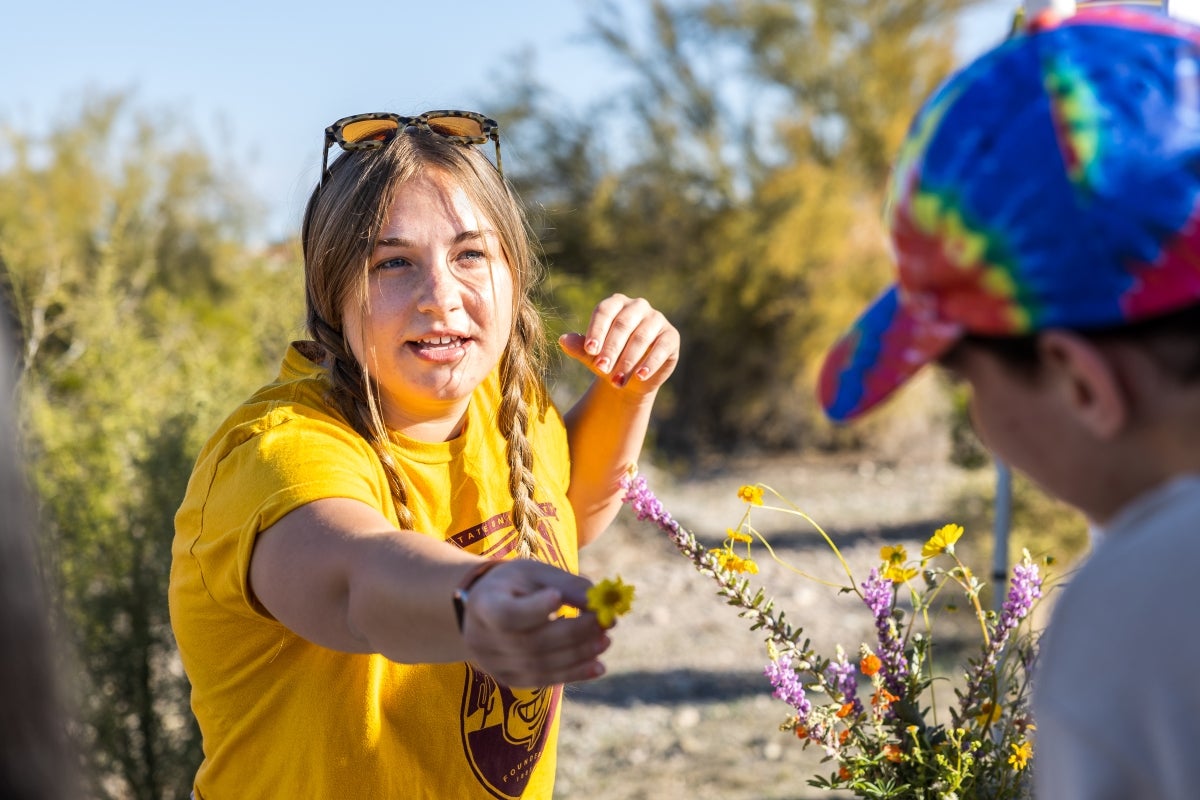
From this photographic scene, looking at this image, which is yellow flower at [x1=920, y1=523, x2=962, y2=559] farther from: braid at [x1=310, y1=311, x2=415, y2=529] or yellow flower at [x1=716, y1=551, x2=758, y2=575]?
braid at [x1=310, y1=311, x2=415, y2=529]

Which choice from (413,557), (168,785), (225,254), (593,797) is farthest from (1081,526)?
(225,254)

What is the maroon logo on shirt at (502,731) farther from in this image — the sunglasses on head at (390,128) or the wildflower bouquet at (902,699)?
the sunglasses on head at (390,128)

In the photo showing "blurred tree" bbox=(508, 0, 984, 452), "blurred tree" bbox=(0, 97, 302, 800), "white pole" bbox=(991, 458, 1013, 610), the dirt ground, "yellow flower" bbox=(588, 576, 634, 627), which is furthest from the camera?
"blurred tree" bbox=(508, 0, 984, 452)

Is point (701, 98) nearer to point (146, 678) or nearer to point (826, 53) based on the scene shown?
point (826, 53)

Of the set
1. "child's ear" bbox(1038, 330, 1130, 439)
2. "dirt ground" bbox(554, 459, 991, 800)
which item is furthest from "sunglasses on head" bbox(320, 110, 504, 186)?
"dirt ground" bbox(554, 459, 991, 800)

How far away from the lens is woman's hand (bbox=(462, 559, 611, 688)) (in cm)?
103

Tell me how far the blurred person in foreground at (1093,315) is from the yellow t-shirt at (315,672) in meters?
0.78

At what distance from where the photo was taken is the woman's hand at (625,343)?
1.80m

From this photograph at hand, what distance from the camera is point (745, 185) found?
576 inches

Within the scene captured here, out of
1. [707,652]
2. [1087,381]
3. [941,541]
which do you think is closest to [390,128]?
[941,541]

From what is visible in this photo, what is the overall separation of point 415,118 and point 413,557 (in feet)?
3.00

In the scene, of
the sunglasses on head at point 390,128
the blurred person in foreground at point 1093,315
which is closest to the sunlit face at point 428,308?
the sunglasses on head at point 390,128

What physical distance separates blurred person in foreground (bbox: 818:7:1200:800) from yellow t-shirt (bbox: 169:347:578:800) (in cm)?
78

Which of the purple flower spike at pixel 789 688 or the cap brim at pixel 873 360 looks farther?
the purple flower spike at pixel 789 688
